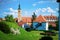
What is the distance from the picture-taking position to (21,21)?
8.05 metres

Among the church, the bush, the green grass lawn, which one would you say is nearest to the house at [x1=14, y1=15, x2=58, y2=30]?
the church

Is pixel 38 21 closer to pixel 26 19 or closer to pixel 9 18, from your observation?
pixel 26 19

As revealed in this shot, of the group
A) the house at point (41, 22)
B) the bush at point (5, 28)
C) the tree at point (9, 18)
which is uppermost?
the tree at point (9, 18)

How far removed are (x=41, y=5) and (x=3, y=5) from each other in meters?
1.11

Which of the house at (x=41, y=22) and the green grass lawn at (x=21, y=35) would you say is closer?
the house at (x=41, y=22)

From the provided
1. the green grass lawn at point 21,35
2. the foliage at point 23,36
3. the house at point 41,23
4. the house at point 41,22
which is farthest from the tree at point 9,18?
the house at point 41,23

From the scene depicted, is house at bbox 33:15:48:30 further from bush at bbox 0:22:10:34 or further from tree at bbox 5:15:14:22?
bush at bbox 0:22:10:34

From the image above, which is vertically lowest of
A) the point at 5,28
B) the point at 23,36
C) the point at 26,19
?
the point at 23,36

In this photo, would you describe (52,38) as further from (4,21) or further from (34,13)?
(4,21)

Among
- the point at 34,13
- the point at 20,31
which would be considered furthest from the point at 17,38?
the point at 34,13

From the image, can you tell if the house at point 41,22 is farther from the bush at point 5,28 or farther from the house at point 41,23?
the bush at point 5,28

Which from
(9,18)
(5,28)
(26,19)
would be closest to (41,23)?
(26,19)

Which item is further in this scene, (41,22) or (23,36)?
(23,36)

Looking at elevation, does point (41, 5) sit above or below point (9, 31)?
above
